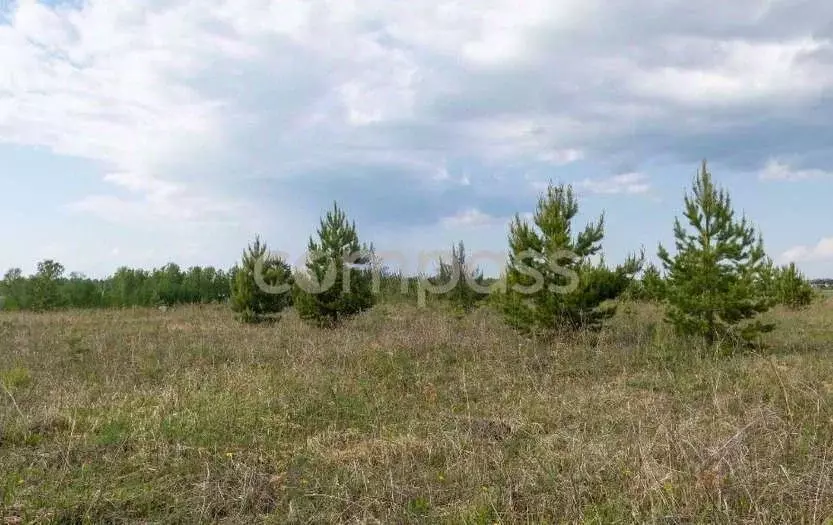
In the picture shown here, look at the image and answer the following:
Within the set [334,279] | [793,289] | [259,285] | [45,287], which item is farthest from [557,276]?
[45,287]

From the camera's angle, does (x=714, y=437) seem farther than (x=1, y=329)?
No

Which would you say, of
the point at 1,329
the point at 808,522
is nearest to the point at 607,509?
the point at 808,522

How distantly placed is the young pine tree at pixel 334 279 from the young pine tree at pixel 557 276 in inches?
226

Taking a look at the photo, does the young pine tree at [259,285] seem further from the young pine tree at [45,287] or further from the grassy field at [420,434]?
the young pine tree at [45,287]

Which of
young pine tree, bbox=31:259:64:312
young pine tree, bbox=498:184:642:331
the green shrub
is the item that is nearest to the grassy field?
young pine tree, bbox=498:184:642:331

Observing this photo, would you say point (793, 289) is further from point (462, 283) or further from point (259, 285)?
point (259, 285)

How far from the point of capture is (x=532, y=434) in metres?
6.81

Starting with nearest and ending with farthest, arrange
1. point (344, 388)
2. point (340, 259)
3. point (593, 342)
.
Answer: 1. point (344, 388)
2. point (593, 342)
3. point (340, 259)

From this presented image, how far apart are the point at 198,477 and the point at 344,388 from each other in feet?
12.5

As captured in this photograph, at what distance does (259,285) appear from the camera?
21016 mm

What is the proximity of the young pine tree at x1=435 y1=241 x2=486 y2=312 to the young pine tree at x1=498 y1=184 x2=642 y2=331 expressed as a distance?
7510 millimetres

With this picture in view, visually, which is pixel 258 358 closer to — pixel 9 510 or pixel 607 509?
pixel 9 510

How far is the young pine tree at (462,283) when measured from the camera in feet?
74.8

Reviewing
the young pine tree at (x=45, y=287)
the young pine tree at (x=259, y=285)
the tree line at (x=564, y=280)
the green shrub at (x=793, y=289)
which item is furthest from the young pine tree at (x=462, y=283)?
the young pine tree at (x=45, y=287)
